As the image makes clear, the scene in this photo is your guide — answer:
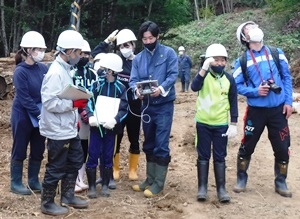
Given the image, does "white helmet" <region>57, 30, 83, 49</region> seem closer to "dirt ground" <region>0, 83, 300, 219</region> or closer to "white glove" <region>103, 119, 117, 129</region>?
"white glove" <region>103, 119, 117, 129</region>

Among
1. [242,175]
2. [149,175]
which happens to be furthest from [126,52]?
[242,175]

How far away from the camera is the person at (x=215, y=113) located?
552cm

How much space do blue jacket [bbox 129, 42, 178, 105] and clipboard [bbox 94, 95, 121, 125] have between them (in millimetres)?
309

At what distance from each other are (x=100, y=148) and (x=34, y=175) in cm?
92

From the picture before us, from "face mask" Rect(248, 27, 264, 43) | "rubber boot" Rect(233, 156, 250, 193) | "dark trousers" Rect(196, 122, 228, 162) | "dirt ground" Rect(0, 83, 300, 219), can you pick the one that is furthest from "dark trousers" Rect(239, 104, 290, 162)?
"face mask" Rect(248, 27, 264, 43)

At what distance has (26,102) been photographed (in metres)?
5.33

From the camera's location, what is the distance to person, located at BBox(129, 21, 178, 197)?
5656mm

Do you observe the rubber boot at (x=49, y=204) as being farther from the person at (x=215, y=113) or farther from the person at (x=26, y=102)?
the person at (x=215, y=113)

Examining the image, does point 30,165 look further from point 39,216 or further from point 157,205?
point 157,205

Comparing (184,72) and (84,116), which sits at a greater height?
(184,72)

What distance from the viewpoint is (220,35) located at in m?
30.4

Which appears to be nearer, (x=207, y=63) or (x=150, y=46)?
(x=207, y=63)

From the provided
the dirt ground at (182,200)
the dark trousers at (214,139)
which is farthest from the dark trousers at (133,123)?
the dark trousers at (214,139)

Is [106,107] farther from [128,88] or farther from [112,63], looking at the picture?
[128,88]
